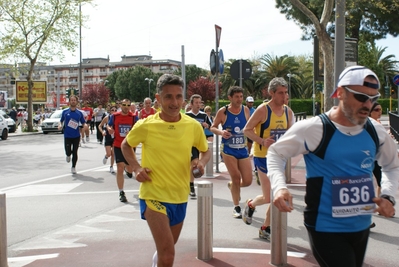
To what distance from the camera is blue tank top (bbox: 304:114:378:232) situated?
299 cm

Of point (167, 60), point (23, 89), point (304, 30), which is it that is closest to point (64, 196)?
point (304, 30)

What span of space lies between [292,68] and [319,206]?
67697mm

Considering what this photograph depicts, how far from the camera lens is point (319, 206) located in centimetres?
305

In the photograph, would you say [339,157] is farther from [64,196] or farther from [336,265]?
[64,196]

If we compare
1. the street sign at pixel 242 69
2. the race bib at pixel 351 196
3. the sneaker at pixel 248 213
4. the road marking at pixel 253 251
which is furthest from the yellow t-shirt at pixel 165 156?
the street sign at pixel 242 69

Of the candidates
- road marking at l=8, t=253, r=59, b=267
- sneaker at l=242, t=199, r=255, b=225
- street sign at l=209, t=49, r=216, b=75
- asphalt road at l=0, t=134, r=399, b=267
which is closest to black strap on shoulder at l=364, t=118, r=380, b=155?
asphalt road at l=0, t=134, r=399, b=267

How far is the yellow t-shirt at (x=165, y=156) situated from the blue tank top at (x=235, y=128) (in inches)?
135

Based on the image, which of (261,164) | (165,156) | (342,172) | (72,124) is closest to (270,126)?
(261,164)

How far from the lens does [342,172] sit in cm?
300

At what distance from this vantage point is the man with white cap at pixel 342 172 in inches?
116

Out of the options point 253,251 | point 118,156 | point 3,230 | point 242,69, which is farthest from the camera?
point 242,69

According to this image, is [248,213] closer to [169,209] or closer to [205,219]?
[205,219]

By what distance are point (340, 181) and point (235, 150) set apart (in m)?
4.69

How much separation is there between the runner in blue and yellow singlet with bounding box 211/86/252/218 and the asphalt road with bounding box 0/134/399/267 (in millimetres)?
504
